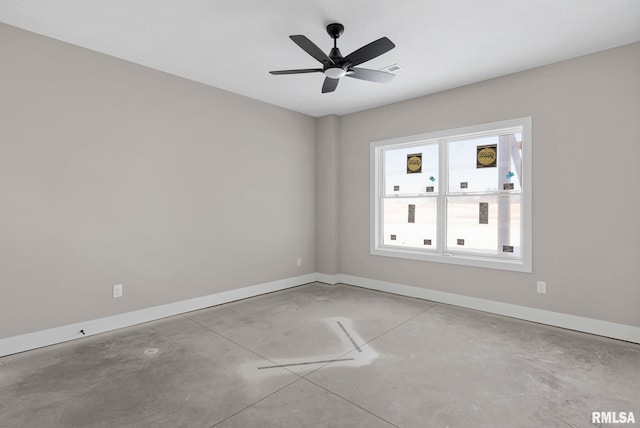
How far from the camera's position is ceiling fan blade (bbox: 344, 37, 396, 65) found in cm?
244

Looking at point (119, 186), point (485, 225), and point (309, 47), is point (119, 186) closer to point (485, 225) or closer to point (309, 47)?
point (309, 47)

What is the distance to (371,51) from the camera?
258 cm

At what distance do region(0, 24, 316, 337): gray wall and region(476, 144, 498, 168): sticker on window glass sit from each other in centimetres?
290

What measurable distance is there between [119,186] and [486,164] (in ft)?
14.3

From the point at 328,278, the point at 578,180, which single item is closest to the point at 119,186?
the point at 328,278

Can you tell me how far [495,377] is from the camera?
2424mm

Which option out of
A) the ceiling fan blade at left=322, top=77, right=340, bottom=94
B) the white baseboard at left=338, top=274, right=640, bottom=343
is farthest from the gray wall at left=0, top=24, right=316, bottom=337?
the white baseboard at left=338, top=274, right=640, bottom=343

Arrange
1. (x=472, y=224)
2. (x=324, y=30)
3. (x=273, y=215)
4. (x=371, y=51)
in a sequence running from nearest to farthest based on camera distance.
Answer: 1. (x=371, y=51)
2. (x=324, y=30)
3. (x=472, y=224)
4. (x=273, y=215)

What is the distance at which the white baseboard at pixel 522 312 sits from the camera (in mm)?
3141

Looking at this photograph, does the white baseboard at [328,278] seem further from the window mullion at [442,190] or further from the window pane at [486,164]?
the window pane at [486,164]

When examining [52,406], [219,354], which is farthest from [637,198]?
[52,406]

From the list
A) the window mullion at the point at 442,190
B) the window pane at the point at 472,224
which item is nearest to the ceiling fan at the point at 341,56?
the window mullion at the point at 442,190

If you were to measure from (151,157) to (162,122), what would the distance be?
0.44 meters

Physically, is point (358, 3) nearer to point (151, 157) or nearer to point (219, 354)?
point (151, 157)
